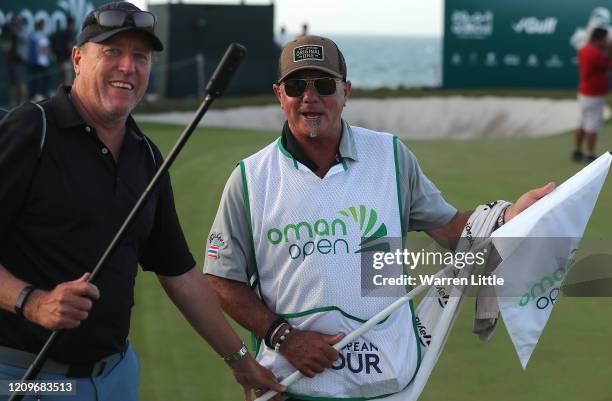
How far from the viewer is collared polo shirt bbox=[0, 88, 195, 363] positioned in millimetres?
3215

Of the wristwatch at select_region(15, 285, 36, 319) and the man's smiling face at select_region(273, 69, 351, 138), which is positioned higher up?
the man's smiling face at select_region(273, 69, 351, 138)

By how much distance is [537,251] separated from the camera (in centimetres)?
385

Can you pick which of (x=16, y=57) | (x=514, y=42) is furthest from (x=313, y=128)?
(x=514, y=42)

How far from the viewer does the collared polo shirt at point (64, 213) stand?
3215mm

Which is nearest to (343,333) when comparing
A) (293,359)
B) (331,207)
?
(293,359)

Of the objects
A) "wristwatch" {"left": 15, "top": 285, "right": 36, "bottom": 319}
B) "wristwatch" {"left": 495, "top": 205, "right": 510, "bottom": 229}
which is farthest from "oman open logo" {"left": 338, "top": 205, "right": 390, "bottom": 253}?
"wristwatch" {"left": 15, "top": 285, "right": 36, "bottom": 319}

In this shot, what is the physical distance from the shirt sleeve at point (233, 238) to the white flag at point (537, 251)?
0.89 metres

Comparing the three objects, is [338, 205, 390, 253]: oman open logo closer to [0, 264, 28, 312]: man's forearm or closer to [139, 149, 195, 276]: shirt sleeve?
[139, 149, 195, 276]: shirt sleeve

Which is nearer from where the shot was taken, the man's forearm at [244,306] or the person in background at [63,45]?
the man's forearm at [244,306]

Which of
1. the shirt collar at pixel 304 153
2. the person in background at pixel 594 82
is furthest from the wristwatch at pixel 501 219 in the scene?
the person in background at pixel 594 82

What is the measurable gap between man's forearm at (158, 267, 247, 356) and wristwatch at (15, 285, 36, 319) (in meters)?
0.75

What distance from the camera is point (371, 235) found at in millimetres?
3736

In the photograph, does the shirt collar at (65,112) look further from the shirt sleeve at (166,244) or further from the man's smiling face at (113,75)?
the shirt sleeve at (166,244)

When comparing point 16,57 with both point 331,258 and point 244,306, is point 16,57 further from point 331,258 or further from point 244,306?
point 331,258
